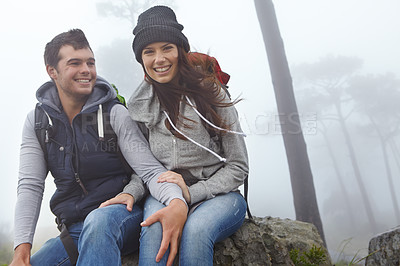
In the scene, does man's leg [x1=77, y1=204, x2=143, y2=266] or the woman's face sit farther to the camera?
the woman's face

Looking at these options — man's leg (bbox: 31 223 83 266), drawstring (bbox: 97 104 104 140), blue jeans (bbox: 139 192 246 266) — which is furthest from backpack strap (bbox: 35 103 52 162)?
blue jeans (bbox: 139 192 246 266)

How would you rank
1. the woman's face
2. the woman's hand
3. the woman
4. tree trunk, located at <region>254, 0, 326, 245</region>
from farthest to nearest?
1. tree trunk, located at <region>254, 0, 326, 245</region>
2. the woman's face
3. the woman
4. the woman's hand

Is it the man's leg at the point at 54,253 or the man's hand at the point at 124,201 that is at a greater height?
the man's hand at the point at 124,201

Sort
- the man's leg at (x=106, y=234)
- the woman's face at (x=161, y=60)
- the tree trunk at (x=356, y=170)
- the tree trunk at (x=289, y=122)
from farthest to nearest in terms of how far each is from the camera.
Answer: the tree trunk at (x=356, y=170)
the tree trunk at (x=289, y=122)
the woman's face at (x=161, y=60)
the man's leg at (x=106, y=234)

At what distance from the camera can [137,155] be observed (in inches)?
84.4

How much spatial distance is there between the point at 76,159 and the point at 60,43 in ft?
2.98

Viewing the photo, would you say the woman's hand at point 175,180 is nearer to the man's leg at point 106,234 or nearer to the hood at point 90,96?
the man's leg at point 106,234

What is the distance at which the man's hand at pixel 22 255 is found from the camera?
199 cm

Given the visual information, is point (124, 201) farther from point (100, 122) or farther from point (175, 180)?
point (100, 122)

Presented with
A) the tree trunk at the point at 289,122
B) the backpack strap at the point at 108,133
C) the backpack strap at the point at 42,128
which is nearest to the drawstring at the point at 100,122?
the backpack strap at the point at 108,133

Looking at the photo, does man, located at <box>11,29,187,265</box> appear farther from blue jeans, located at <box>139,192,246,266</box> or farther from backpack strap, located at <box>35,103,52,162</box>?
blue jeans, located at <box>139,192,246,266</box>

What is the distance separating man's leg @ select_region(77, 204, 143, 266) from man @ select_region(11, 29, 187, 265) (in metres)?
0.03

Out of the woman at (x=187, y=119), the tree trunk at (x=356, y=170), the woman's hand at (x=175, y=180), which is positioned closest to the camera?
the woman's hand at (x=175, y=180)

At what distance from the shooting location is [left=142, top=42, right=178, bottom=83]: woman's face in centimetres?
218
